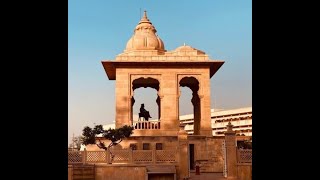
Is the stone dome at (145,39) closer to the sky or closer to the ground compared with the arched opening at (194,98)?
closer to the sky

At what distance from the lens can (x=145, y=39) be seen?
24.5 meters

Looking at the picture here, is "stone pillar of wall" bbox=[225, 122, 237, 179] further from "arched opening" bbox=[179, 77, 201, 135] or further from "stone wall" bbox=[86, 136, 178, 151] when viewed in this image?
"arched opening" bbox=[179, 77, 201, 135]

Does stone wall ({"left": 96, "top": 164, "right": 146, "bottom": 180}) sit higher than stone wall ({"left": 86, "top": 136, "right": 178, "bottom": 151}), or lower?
lower

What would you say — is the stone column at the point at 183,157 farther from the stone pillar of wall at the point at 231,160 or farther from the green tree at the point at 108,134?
the green tree at the point at 108,134

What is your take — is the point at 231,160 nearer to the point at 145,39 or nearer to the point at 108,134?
the point at 108,134

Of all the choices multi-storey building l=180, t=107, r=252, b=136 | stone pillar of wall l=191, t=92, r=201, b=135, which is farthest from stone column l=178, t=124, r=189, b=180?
multi-storey building l=180, t=107, r=252, b=136

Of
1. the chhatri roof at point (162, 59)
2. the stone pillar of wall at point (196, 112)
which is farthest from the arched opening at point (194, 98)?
the chhatri roof at point (162, 59)

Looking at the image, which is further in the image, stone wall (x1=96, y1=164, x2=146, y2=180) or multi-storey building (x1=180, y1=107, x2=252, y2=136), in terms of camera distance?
multi-storey building (x1=180, y1=107, x2=252, y2=136)

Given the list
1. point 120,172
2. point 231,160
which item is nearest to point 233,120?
point 231,160

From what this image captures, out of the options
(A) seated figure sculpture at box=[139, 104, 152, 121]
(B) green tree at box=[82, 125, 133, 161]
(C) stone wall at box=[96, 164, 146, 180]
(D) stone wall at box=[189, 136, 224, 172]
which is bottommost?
(C) stone wall at box=[96, 164, 146, 180]

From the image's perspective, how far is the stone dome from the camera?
24.1 metres

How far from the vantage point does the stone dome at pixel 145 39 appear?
2405 centimetres
